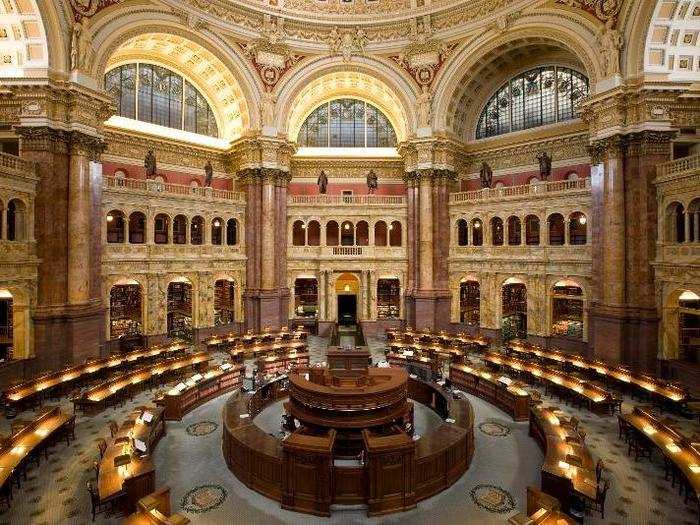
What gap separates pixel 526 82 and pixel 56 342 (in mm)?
32713

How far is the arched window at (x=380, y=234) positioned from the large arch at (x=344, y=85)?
22.1 ft

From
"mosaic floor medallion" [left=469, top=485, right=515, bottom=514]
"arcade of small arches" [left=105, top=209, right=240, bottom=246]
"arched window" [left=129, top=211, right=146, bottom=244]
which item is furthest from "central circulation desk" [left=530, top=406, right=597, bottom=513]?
"arched window" [left=129, top=211, right=146, bottom=244]

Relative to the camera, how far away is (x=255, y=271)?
28875 millimetres

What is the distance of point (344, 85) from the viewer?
104ft

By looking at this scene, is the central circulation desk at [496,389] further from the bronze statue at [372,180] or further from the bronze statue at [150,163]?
the bronze statue at [150,163]

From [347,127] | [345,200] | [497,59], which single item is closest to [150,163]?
[345,200]

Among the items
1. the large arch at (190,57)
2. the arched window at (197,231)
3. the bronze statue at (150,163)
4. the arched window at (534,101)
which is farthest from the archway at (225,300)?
the arched window at (534,101)

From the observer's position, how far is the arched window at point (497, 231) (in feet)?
91.1

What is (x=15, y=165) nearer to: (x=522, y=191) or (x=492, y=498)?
(x=492, y=498)

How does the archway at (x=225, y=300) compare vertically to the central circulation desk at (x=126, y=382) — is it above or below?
above

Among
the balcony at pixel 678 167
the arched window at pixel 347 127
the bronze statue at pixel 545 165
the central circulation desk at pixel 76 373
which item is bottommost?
the central circulation desk at pixel 76 373

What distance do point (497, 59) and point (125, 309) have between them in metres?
29.9

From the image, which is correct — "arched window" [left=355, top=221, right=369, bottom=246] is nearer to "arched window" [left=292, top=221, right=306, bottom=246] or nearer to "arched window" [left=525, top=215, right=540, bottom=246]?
"arched window" [left=292, top=221, right=306, bottom=246]

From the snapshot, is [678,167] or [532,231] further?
[532,231]
